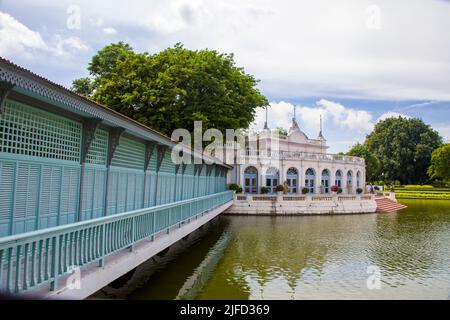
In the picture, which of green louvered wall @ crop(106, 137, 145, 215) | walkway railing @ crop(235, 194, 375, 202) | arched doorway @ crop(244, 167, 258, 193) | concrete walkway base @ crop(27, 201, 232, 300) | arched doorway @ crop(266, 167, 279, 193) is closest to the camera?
concrete walkway base @ crop(27, 201, 232, 300)

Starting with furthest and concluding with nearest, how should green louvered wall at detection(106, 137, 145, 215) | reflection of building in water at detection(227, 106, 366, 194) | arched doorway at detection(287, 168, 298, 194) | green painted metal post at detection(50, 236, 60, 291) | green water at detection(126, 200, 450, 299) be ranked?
1. arched doorway at detection(287, 168, 298, 194)
2. reflection of building in water at detection(227, 106, 366, 194)
3. green water at detection(126, 200, 450, 299)
4. green louvered wall at detection(106, 137, 145, 215)
5. green painted metal post at detection(50, 236, 60, 291)

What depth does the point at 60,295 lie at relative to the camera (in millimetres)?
4891

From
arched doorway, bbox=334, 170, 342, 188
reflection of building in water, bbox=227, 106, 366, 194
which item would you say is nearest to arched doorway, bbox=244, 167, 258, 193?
reflection of building in water, bbox=227, 106, 366, 194

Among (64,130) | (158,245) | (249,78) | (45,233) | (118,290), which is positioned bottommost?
(118,290)

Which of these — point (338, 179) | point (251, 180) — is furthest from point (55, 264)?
point (338, 179)

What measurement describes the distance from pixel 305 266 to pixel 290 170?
3041 cm

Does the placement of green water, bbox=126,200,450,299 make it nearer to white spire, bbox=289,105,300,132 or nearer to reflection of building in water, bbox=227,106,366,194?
reflection of building in water, bbox=227,106,366,194

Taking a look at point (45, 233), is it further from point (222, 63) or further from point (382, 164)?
point (382, 164)

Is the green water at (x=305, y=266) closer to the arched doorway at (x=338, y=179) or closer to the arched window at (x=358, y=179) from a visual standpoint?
the arched doorway at (x=338, y=179)

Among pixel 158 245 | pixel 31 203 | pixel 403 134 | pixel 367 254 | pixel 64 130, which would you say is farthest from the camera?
pixel 403 134

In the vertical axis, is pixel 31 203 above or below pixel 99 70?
below

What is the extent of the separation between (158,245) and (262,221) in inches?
751

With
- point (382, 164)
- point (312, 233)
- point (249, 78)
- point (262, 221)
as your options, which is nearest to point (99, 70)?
point (249, 78)

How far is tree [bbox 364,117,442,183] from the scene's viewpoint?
3093 inches
